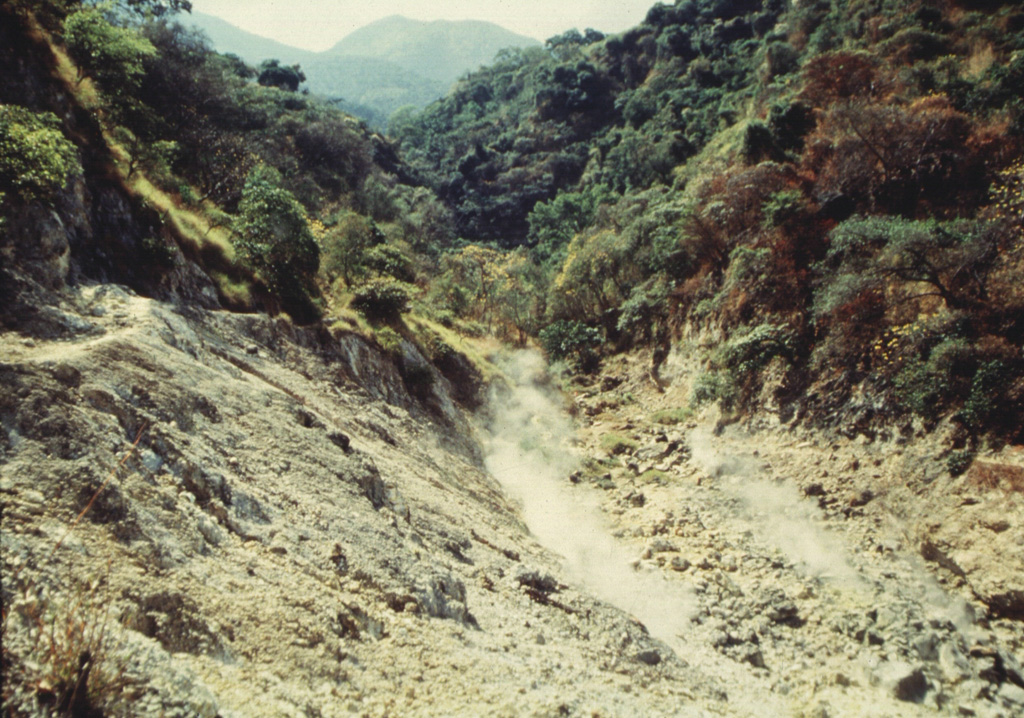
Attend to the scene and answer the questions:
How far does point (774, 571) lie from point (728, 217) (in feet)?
45.5

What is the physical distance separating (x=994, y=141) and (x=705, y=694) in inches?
709

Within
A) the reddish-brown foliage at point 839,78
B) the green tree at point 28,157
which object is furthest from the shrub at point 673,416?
the green tree at point 28,157

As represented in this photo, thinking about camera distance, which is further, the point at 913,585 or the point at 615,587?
the point at 615,587

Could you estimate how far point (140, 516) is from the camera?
4.70 m

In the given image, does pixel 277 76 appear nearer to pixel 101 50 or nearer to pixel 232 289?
pixel 101 50

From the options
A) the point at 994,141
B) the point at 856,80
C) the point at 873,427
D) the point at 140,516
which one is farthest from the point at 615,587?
the point at 856,80

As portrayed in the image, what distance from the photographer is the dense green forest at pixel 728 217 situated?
11.3m

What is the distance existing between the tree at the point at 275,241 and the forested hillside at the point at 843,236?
1148cm

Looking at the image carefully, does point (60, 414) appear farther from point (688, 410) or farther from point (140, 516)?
point (688, 410)

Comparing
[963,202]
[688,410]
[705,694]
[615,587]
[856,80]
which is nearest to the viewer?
[705,694]

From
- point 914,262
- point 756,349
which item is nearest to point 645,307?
point 756,349

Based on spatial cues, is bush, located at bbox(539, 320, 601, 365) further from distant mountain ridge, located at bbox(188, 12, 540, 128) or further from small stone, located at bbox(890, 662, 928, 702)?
distant mountain ridge, located at bbox(188, 12, 540, 128)

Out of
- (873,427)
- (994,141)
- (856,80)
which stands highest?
(856,80)

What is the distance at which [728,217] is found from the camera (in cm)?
2006
